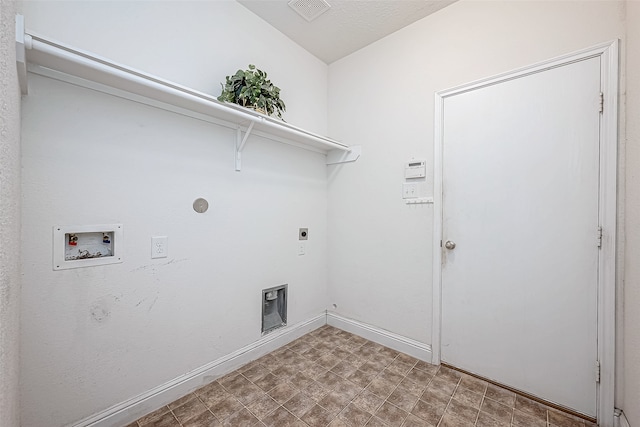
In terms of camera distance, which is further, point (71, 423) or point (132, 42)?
point (132, 42)

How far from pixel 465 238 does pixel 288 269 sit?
58.7 inches

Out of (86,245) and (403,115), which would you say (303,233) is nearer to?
(403,115)

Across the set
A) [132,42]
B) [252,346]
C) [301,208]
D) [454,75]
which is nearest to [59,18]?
[132,42]

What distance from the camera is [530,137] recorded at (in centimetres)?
166

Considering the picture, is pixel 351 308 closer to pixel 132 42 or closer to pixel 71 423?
pixel 71 423

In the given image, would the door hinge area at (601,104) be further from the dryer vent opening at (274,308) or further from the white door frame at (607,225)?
the dryer vent opening at (274,308)

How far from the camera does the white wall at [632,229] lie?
1.24 meters

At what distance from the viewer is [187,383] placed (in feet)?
5.51

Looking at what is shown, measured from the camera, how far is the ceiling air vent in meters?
1.97

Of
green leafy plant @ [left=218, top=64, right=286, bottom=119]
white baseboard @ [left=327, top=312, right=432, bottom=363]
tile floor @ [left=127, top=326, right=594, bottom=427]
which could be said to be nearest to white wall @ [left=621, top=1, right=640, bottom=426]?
tile floor @ [left=127, top=326, right=594, bottom=427]

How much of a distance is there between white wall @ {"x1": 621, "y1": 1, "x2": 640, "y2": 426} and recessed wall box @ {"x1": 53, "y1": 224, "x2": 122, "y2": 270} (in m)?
2.68

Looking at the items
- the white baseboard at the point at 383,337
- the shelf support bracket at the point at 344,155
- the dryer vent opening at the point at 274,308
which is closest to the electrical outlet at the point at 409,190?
the shelf support bracket at the point at 344,155

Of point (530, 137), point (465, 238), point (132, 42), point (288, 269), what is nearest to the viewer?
point (132, 42)

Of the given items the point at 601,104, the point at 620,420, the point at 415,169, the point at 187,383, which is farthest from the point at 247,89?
the point at 620,420
